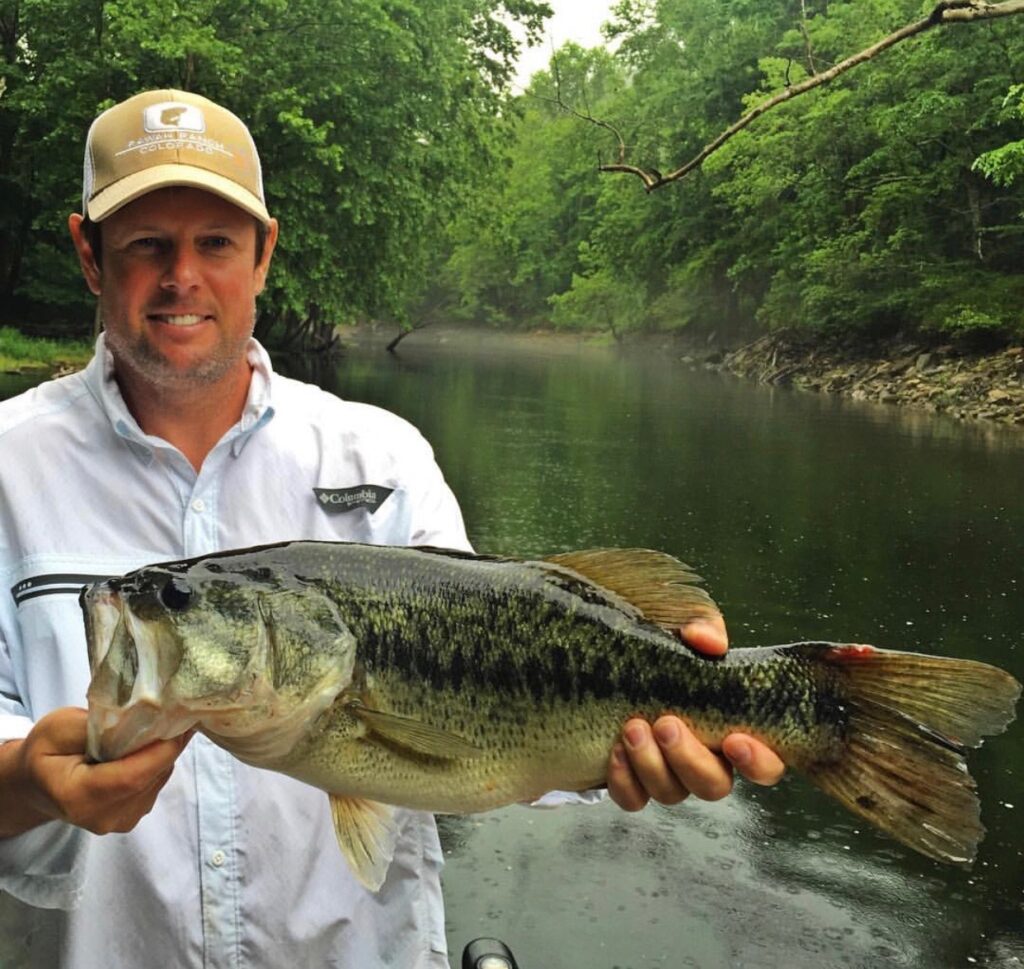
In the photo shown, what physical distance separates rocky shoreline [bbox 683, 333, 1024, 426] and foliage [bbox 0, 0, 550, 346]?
555 inches

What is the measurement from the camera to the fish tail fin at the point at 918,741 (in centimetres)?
213

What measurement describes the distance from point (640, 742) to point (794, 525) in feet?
39.3

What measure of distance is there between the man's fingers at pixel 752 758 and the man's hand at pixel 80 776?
1.13 meters

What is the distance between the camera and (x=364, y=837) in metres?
2.19

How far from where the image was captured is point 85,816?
1.87 meters

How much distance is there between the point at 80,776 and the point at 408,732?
619mm

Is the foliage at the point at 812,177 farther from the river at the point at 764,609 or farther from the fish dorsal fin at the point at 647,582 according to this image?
the fish dorsal fin at the point at 647,582

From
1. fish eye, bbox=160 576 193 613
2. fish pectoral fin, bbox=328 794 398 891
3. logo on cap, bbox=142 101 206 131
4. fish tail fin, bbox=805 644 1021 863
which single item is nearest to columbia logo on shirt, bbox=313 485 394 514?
fish eye, bbox=160 576 193 613

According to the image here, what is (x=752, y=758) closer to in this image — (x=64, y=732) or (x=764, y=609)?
(x=64, y=732)

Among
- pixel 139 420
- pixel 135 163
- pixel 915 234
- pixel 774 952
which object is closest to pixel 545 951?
pixel 774 952

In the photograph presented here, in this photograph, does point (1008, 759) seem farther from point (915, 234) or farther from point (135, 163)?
point (915, 234)

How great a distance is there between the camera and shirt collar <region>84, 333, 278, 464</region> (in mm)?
2395

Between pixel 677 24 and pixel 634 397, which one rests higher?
pixel 677 24

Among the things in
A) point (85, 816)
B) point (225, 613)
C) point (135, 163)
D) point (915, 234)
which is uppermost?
point (915, 234)
